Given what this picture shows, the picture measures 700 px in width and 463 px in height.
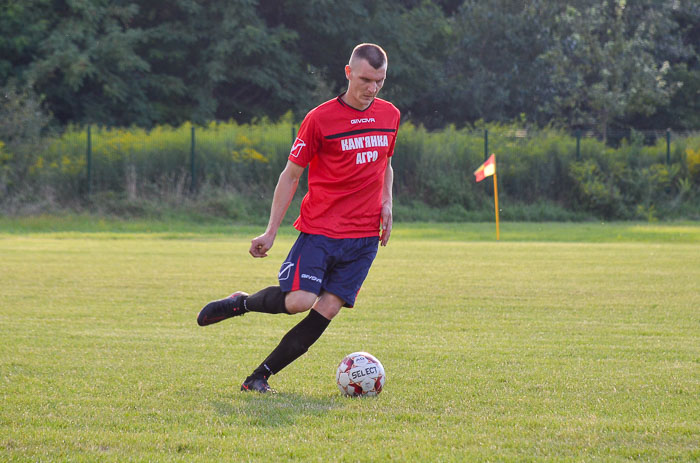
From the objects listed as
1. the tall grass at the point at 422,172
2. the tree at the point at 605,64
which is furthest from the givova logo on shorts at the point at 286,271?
the tree at the point at 605,64

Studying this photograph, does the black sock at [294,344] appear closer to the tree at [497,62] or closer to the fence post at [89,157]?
the fence post at [89,157]

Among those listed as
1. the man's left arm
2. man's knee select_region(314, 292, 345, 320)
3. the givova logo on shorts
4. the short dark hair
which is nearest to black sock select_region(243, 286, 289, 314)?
the givova logo on shorts

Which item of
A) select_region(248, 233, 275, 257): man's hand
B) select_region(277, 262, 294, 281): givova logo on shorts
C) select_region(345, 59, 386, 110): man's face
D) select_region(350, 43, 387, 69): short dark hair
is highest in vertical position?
select_region(350, 43, 387, 69): short dark hair

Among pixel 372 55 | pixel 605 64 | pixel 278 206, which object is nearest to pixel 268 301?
pixel 278 206

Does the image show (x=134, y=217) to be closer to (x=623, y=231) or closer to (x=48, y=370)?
(x=623, y=231)

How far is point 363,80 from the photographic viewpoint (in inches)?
214

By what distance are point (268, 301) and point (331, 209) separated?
70cm

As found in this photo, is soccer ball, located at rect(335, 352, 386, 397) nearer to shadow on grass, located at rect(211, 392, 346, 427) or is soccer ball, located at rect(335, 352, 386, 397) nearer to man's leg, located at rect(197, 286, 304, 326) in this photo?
shadow on grass, located at rect(211, 392, 346, 427)

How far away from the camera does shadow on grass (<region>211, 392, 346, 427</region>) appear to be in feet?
16.1

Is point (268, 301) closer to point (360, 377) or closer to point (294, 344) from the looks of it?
point (294, 344)

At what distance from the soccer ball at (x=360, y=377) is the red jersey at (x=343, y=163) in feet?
2.60

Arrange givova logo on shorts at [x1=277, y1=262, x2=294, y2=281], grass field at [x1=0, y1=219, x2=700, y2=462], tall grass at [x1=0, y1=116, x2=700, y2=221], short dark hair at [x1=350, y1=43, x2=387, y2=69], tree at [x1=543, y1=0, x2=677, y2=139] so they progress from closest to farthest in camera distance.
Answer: grass field at [x1=0, y1=219, x2=700, y2=462] → short dark hair at [x1=350, y1=43, x2=387, y2=69] → givova logo on shorts at [x1=277, y1=262, x2=294, y2=281] → tall grass at [x1=0, y1=116, x2=700, y2=221] → tree at [x1=543, y1=0, x2=677, y2=139]

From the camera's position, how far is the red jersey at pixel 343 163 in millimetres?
5574

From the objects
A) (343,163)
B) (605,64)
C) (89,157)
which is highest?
(605,64)
